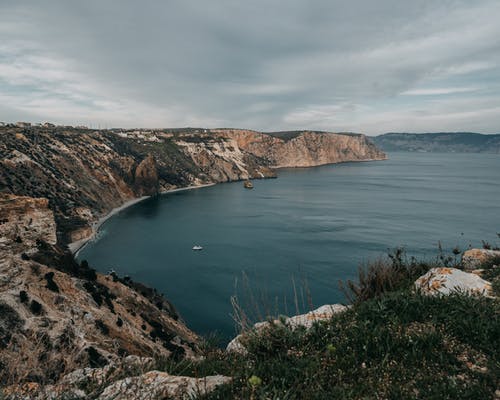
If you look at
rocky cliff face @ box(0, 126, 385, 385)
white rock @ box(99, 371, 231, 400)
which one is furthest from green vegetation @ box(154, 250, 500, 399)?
rocky cliff face @ box(0, 126, 385, 385)

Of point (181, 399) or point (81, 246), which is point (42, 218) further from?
point (181, 399)

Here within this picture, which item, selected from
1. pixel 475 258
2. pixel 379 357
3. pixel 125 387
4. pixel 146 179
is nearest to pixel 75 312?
pixel 125 387

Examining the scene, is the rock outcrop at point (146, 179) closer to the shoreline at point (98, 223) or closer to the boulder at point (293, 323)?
the shoreline at point (98, 223)

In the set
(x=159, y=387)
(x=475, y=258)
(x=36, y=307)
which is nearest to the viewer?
(x=159, y=387)

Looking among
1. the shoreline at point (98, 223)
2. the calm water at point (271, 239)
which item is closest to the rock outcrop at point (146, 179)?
the shoreline at point (98, 223)

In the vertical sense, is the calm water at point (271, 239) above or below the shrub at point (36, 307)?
below

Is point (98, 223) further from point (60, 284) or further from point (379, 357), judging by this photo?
point (379, 357)

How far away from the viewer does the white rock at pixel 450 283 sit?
863cm

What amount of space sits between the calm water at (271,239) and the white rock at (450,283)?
15857 mm

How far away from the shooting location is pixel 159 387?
498cm

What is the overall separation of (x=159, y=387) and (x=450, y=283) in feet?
27.2

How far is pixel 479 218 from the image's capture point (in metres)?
88.4

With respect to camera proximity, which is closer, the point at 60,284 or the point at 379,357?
the point at 379,357

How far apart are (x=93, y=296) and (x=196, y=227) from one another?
68.7m
